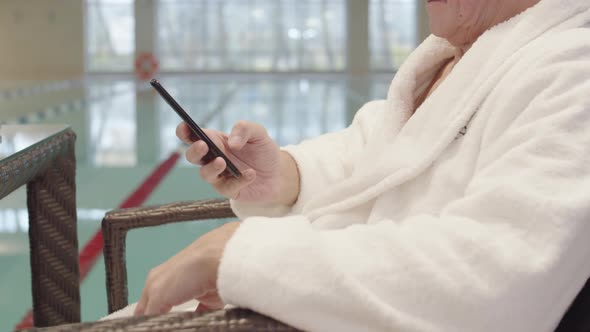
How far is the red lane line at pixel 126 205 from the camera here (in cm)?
253

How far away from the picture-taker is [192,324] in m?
0.73

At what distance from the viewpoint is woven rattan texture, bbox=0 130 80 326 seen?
4.60 feet

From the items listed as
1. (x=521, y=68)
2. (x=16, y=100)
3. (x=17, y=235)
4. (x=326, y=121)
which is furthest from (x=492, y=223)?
(x=16, y=100)

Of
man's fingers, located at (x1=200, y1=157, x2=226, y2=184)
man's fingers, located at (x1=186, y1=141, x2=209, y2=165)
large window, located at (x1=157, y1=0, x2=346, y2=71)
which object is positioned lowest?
large window, located at (x1=157, y1=0, x2=346, y2=71)

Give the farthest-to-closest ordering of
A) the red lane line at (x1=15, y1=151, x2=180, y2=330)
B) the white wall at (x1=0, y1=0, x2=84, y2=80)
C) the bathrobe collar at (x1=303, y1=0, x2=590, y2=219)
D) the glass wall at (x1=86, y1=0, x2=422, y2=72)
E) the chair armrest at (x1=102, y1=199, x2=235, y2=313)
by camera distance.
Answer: the glass wall at (x1=86, y1=0, x2=422, y2=72) < the white wall at (x1=0, y1=0, x2=84, y2=80) < the red lane line at (x1=15, y1=151, x2=180, y2=330) < the chair armrest at (x1=102, y1=199, x2=235, y2=313) < the bathrobe collar at (x1=303, y1=0, x2=590, y2=219)

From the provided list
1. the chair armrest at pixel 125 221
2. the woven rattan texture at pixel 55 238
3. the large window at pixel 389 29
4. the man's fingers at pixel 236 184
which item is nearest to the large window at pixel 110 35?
the large window at pixel 389 29

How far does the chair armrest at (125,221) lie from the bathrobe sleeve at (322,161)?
65mm

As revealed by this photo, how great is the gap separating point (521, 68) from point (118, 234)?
2.59 feet

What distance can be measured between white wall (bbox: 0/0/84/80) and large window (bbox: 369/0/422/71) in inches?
294


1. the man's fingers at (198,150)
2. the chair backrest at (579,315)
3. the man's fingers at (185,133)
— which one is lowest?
the chair backrest at (579,315)

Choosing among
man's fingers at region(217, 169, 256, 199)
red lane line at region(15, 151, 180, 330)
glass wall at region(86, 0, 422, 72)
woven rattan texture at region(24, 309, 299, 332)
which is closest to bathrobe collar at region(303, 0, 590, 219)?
man's fingers at region(217, 169, 256, 199)

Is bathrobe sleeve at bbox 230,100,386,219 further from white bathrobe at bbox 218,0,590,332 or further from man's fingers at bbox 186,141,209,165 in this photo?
white bathrobe at bbox 218,0,590,332

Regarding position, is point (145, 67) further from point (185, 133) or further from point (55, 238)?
point (185, 133)

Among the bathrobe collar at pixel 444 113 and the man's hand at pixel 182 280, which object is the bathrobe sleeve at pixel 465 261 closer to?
the man's hand at pixel 182 280
